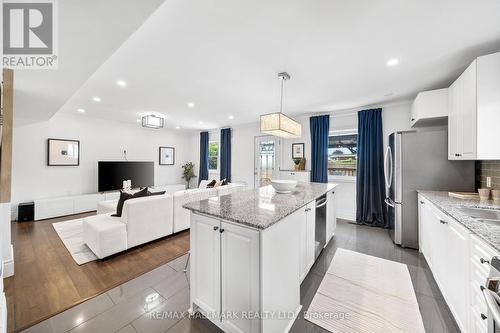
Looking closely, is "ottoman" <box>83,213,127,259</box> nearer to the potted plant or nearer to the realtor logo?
the realtor logo

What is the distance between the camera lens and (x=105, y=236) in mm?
2553

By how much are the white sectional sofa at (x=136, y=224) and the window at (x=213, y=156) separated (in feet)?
12.3

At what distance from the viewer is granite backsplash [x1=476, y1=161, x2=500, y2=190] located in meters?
2.27

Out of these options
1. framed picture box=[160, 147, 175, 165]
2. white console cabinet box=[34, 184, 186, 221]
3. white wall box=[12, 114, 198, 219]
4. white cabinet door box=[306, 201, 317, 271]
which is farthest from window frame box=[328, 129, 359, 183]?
white console cabinet box=[34, 184, 186, 221]

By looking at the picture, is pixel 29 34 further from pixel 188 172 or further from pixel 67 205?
pixel 188 172

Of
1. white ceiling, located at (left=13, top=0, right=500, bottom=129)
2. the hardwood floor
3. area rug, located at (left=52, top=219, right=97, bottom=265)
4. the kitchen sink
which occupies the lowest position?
the hardwood floor

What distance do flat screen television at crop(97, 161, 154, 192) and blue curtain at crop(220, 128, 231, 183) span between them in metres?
2.47

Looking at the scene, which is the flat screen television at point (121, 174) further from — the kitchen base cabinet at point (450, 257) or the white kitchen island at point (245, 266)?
the kitchen base cabinet at point (450, 257)

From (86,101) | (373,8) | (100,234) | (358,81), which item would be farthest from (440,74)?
(86,101)

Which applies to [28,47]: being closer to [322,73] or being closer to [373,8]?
[373,8]

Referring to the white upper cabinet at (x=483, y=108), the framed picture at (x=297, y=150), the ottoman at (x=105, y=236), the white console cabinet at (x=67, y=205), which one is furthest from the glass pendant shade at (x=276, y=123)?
the white console cabinet at (x=67, y=205)

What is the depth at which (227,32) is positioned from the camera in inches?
71.6

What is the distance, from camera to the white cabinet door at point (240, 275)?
1271mm

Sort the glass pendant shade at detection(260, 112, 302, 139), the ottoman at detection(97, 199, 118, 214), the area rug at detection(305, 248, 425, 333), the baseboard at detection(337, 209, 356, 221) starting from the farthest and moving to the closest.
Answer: the baseboard at detection(337, 209, 356, 221)
the ottoman at detection(97, 199, 118, 214)
the glass pendant shade at detection(260, 112, 302, 139)
the area rug at detection(305, 248, 425, 333)
